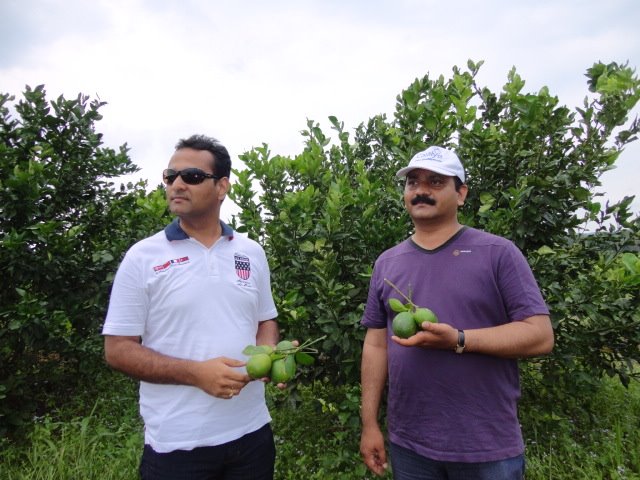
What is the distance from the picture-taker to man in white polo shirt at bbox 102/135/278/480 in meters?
1.88

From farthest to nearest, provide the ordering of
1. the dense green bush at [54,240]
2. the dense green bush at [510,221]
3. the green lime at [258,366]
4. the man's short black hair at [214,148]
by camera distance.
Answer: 1. the dense green bush at [54,240]
2. the dense green bush at [510,221]
3. the man's short black hair at [214,148]
4. the green lime at [258,366]

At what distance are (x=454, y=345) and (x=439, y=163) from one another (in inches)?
34.9

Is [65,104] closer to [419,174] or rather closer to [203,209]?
[203,209]

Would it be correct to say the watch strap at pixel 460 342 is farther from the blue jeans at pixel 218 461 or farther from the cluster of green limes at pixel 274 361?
the blue jeans at pixel 218 461

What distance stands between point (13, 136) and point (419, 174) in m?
4.59

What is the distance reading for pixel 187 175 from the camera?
7.16 feet

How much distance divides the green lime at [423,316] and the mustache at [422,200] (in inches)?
21.8

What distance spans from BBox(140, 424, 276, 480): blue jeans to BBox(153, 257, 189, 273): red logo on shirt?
787 millimetres

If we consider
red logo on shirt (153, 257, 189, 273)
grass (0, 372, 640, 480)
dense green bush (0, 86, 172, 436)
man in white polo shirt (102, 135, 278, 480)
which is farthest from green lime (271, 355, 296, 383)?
dense green bush (0, 86, 172, 436)

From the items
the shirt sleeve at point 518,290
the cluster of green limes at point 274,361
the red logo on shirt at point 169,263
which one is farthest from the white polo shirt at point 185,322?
the shirt sleeve at point 518,290

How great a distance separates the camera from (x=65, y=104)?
4844mm

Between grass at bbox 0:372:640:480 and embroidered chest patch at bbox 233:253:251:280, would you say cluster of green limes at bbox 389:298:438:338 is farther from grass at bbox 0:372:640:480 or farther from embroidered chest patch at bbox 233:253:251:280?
grass at bbox 0:372:640:480

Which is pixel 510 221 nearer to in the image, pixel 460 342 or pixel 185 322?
pixel 460 342

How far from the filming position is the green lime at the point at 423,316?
1850 mm
